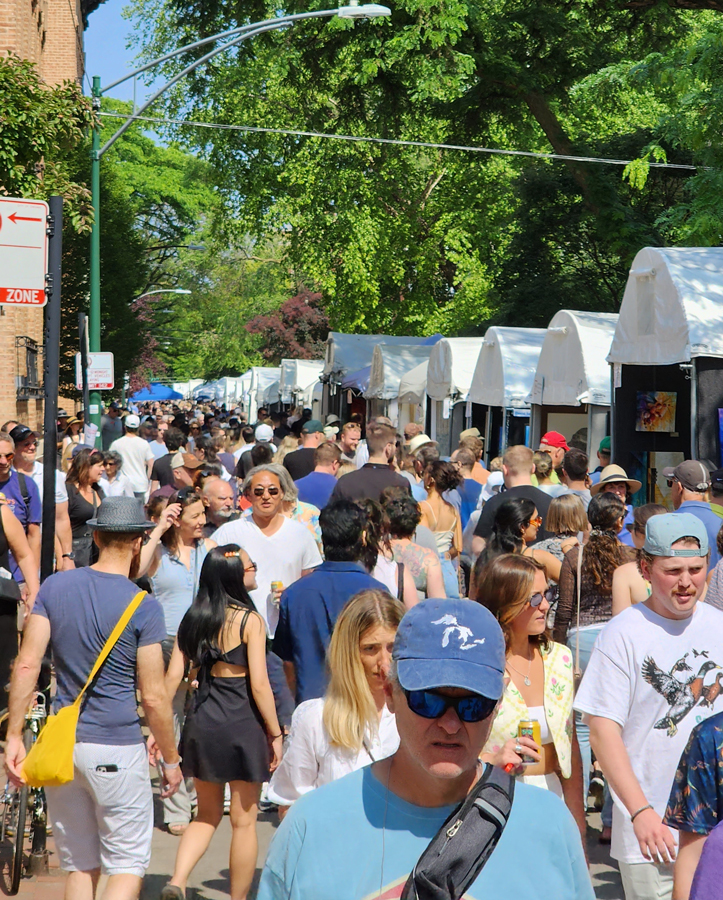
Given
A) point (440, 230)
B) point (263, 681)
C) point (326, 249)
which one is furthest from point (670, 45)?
point (263, 681)

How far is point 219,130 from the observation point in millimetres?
32406

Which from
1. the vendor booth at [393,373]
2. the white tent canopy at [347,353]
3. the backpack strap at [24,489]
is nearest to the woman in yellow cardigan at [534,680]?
the backpack strap at [24,489]

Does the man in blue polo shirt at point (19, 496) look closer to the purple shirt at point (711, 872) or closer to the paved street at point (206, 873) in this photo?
the paved street at point (206, 873)

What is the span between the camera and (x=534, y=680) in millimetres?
4332

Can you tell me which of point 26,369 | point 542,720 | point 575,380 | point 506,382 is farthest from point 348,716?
point 26,369

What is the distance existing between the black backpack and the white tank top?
2.42 metres

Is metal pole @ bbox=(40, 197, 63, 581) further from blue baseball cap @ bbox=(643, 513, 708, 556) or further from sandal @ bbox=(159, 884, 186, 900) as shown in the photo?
blue baseball cap @ bbox=(643, 513, 708, 556)

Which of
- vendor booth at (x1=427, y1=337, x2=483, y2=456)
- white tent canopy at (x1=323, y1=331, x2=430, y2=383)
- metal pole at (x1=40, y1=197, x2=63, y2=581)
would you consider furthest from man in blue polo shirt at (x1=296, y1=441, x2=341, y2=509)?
white tent canopy at (x1=323, y1=331, x2=430, y2=383)

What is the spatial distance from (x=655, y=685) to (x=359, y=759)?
1.03 m

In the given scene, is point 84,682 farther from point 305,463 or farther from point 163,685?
point 305,463

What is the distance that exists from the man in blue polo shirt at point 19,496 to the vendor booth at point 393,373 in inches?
665

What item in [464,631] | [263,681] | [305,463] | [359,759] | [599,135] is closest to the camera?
[464,631]

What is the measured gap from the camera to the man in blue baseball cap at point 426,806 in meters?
1.84

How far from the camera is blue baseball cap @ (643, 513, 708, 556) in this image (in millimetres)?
4237
